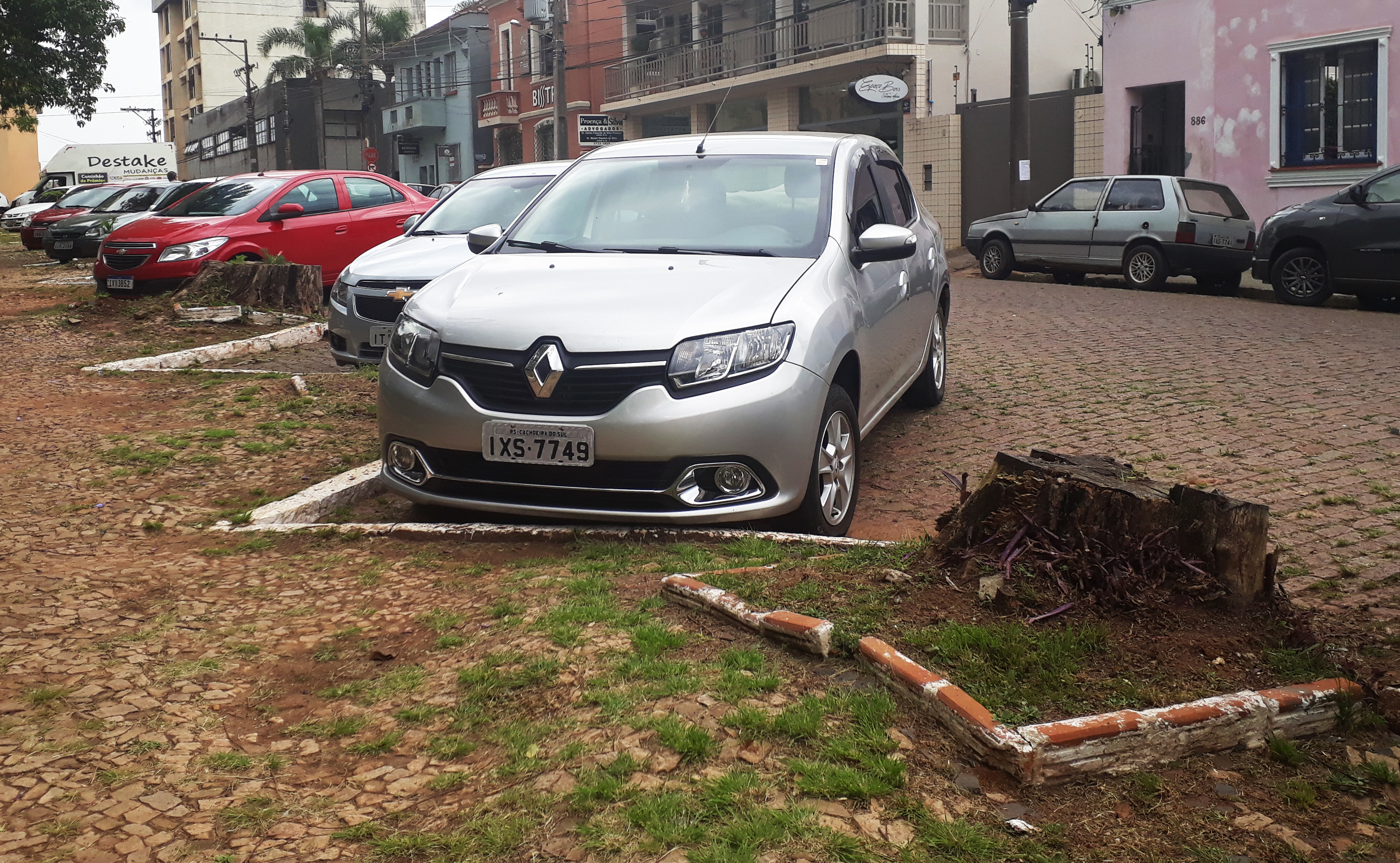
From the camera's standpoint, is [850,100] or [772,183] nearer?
[772,183]

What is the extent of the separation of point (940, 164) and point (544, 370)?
76.4 feet

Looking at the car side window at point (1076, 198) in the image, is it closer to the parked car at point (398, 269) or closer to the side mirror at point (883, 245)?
the parked car at point (398, 269)

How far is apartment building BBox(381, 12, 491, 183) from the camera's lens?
Result: 51406 mm

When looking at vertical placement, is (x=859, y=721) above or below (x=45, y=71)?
below

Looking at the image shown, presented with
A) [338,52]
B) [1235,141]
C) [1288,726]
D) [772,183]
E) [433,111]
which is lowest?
[1288,726]

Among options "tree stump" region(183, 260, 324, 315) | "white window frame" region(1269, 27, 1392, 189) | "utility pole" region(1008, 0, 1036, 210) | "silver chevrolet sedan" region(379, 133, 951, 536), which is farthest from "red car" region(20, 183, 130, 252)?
"silver chevrolet sedan" region(379, 133, 951, 536)

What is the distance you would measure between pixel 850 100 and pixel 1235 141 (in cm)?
1140

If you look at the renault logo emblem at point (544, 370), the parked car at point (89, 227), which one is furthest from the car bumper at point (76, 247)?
the renault logo emblem at point (544, 370)

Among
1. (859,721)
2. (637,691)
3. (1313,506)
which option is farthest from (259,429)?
(1313,506)

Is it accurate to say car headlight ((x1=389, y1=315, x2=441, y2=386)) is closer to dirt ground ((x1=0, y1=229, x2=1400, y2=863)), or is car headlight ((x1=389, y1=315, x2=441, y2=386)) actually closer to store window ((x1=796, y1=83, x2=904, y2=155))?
dirt ground ((x1=0, y1=229, x2=1400, y2=863))

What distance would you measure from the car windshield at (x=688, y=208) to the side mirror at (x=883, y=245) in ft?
0.61

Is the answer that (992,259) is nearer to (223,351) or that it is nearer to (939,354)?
(939,354)

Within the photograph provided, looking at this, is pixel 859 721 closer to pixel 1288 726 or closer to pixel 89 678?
pixel 1288 726

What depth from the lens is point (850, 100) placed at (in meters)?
29.7
